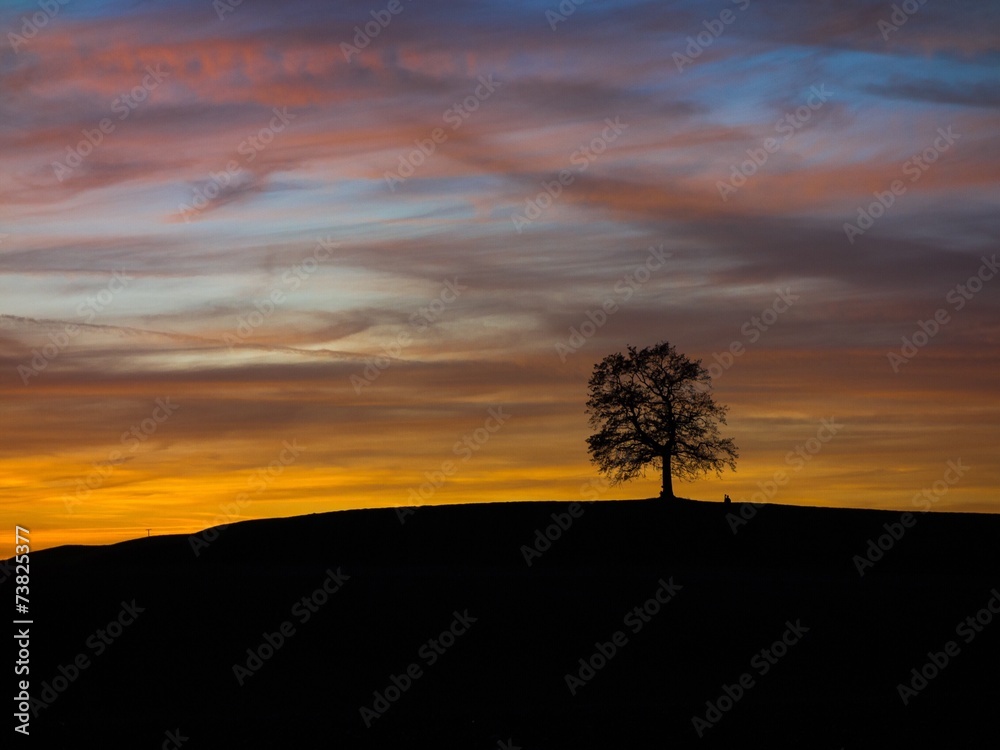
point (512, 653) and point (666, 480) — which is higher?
point (666, 480)

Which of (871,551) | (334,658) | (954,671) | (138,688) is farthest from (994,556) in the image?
(138,688)

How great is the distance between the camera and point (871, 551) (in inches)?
1868

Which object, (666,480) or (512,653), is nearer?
(512,653)

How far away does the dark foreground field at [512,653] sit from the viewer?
24.5 metres

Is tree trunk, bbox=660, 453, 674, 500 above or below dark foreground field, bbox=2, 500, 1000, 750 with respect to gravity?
above

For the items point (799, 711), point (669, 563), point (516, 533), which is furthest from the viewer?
point (516, 533)

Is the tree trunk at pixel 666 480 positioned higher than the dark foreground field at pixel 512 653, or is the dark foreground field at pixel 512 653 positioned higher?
the tree trunk at pixel 666 480

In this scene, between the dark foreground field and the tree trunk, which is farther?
the tree trunk

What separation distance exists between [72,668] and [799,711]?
61.1 ft

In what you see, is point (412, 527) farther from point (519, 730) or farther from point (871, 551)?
point (519, 730)

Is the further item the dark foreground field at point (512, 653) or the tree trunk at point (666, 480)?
the tree trunk at point (666, 480)

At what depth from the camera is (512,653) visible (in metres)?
30.9

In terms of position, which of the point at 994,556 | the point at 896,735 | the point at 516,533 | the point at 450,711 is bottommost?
the point at 896,735

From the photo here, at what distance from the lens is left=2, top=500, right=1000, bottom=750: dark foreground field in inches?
964
